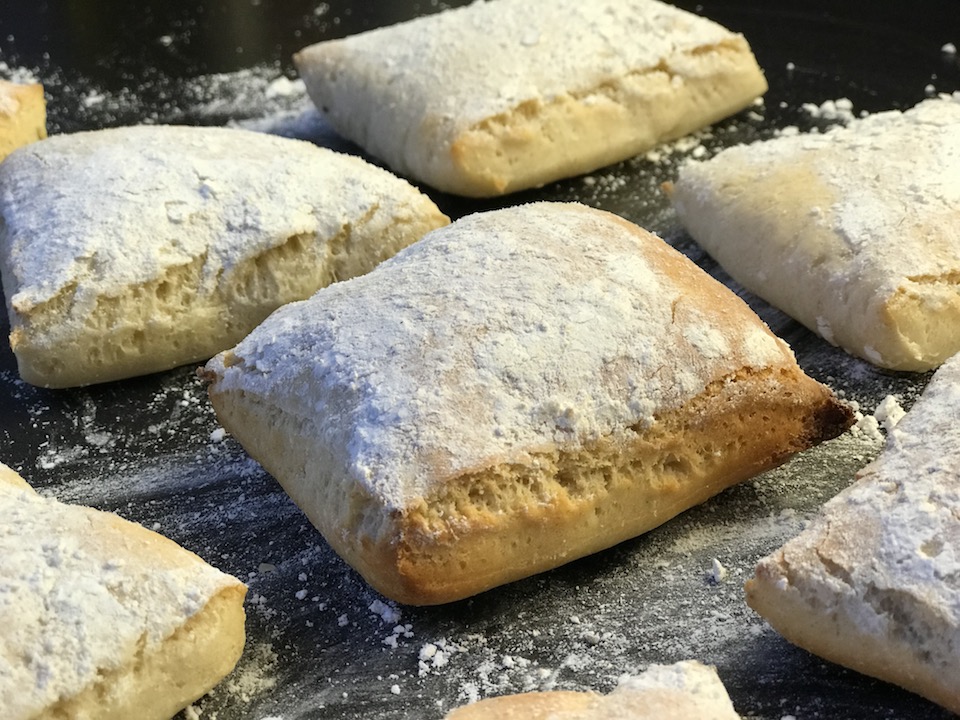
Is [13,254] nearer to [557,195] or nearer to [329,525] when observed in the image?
[329,525]

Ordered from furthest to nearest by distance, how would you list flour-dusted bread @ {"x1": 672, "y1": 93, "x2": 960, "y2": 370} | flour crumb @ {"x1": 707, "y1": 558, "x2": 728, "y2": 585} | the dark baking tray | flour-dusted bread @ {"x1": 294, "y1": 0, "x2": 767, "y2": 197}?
flour-dusted bread @ {"x1": 294, "y1": 0, "x2": 767, "y2": 197}
flour-dusted bread @ {"x1": 672, "y1": 93, "x2": 960, "y2": 370}
flour crumb @ {"x1": 707, "y1": 558, "x2": 728, "y2": 585}
the dark baking tray

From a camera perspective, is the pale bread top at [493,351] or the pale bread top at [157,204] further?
the pale bread top at [157,204]

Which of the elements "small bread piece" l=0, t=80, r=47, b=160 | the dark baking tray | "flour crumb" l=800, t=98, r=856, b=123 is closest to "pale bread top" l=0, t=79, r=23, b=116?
"small bread piece" l=0, t=80, r=47, b=160

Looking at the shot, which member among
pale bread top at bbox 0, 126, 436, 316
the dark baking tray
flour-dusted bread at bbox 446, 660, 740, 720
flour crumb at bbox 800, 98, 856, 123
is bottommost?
the dark baking tray

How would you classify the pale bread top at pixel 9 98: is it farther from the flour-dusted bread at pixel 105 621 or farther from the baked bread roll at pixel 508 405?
the flour-dusted bread at pixel 105 621

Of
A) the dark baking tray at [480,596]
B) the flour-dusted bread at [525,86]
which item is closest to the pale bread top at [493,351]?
the dark baking tray at [480,596]

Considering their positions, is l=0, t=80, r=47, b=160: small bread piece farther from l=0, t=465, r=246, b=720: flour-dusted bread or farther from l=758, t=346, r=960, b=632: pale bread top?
l=758, t=346, r=960, b=632: pale bread top
